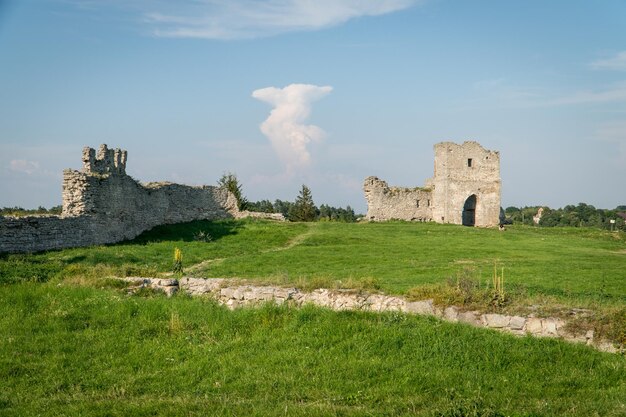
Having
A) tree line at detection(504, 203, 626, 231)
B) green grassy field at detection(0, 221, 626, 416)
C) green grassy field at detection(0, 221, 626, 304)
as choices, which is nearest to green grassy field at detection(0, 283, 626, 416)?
green grassy field at detection(0, 221, 626, 416)

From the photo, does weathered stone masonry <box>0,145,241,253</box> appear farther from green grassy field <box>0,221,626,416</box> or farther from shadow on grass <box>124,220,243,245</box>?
green grassy field <box>0,221,626,416</box>

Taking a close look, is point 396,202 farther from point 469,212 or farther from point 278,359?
point 278,359

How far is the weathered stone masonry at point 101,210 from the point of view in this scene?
21609 mm

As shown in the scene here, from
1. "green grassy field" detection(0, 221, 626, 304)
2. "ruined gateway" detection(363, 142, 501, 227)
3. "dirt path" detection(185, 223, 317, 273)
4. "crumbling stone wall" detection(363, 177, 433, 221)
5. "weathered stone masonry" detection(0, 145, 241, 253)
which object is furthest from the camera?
"ruined gateway" detection(363, 142, 501, 227)

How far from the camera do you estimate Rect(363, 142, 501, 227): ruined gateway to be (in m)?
40.3

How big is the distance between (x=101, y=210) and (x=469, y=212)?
27.5 metres

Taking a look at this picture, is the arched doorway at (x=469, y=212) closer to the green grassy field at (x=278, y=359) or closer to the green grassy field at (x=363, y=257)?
the green grassy field at (x=363, y=257)

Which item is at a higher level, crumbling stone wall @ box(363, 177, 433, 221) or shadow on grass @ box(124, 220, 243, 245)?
crumbling stone wall @ box(363, 177, 433, 221)

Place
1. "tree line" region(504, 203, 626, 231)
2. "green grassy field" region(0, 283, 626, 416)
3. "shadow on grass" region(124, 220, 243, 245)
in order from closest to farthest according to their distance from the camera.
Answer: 1. "green grassy field" region(0, 283, 626, 416)
2. "shadow on grass" region(124, 220, 243, 245)
3. "tree line" region(504, 203, 626, 231)

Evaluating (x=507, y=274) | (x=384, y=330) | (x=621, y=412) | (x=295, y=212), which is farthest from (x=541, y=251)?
(x=295, y=212)

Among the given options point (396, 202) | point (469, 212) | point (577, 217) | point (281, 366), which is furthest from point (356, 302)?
point (577, 217)

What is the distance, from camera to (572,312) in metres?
9.79

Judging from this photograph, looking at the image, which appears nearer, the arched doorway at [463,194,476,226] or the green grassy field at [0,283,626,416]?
the green grassy field at [0,283,626,416]

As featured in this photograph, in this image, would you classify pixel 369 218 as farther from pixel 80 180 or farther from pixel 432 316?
pixel 432 316
